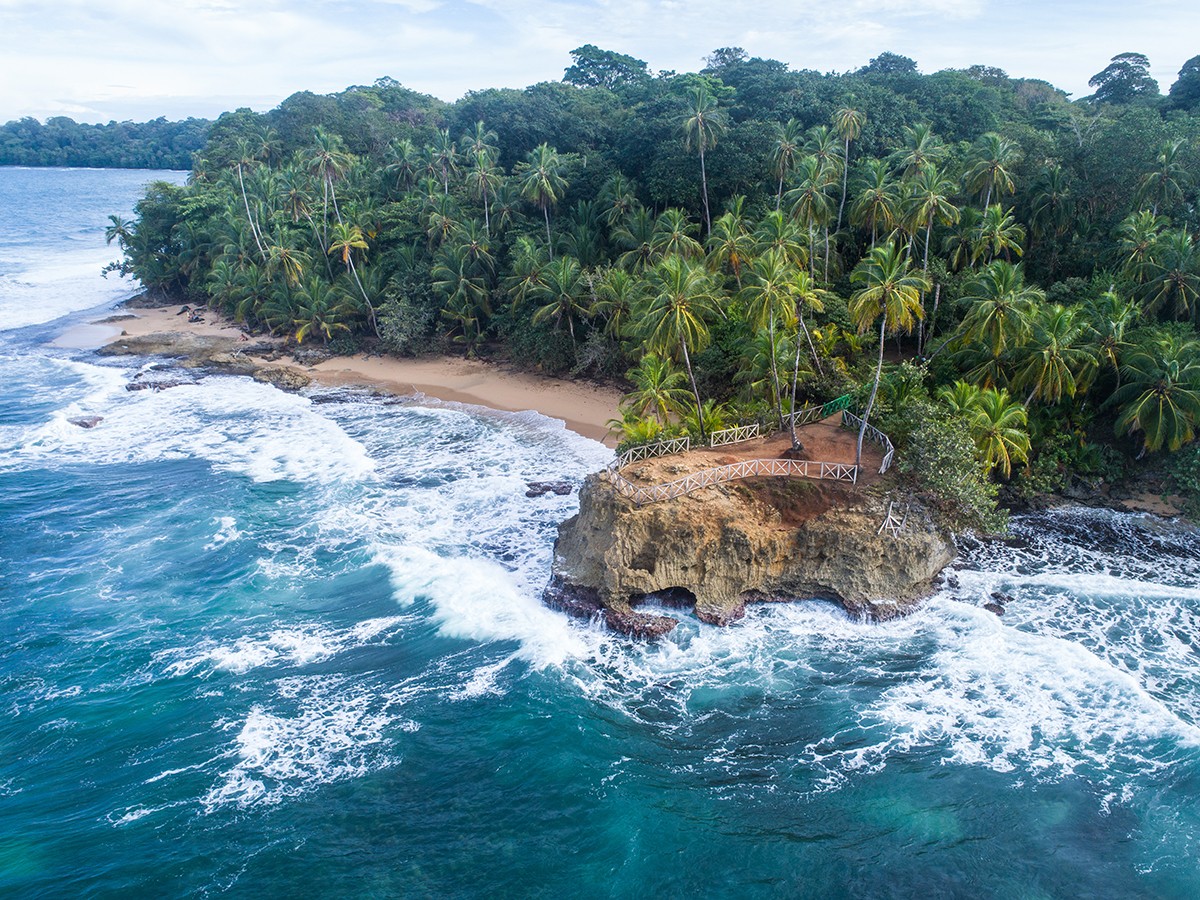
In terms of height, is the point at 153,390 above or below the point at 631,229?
below

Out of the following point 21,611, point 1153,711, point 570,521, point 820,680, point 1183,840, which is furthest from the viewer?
point 570,521

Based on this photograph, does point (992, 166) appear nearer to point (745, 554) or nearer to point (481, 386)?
point (745, 554)

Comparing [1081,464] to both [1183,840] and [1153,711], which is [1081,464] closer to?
[1153,711]

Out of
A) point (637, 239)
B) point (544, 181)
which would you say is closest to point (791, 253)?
point (637, 239)

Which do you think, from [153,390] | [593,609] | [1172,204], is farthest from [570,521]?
[153,390]

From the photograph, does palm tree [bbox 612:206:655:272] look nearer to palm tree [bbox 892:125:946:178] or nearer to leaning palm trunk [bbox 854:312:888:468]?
palm tree [bbox 892:125:946:178]

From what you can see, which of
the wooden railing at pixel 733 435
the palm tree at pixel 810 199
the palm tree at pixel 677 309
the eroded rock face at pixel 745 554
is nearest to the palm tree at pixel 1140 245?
the palm tree at pixel 810 199

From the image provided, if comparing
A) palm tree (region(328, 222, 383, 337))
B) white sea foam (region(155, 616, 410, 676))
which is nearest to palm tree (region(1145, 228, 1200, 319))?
white sea foam (region(155, 616, 410, 676))
